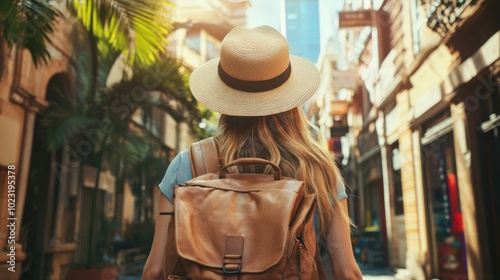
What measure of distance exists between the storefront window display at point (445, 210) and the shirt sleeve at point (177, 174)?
6.77 metres

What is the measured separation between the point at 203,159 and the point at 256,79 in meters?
0.33

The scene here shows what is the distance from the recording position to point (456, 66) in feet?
23.0

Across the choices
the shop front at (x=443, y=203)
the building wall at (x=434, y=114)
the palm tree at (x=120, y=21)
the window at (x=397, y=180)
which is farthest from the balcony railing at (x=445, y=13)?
the window at (x=397, y=180)

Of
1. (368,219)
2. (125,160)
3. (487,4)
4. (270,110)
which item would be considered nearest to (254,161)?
(270,110)

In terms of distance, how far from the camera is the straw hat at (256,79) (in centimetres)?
156

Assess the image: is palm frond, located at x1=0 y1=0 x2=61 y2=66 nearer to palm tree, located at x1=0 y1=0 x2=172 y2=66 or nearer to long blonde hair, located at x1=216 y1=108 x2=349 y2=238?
palm tree, located at x1=0 y1=0 x2=172 y2=66

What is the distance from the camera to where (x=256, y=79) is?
1.60 metres

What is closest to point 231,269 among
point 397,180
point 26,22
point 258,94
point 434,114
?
point 258,94

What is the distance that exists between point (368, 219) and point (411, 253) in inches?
237

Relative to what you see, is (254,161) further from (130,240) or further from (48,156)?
(130,240)

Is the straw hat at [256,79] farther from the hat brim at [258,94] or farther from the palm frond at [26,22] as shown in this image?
the palm frond at [26,22]

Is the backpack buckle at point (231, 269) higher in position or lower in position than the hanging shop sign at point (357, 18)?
lower

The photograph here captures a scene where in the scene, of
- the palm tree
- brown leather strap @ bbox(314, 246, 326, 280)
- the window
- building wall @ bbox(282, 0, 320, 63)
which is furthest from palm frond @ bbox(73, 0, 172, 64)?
the window

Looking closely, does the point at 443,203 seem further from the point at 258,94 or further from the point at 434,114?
the point at 258,94
